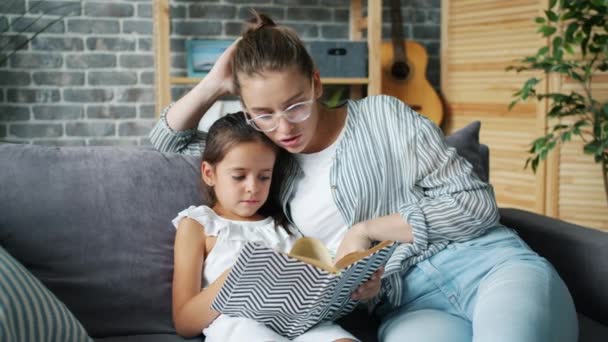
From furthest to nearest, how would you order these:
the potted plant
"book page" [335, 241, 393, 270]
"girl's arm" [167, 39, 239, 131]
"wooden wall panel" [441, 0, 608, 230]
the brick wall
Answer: the brick wall
"wooden wall panel" [441, 0, 608, 230]
the potted plant
"girl's arm" [167, 39, 239, 131]
"book page" [335, 241, 393, 270]

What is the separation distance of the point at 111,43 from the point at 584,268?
9.78ft

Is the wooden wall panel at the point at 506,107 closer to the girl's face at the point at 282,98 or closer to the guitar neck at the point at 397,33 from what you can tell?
the guitar neck at the point at 397,33

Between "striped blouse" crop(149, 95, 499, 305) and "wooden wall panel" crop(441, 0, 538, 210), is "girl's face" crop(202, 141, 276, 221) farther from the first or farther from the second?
"wooden wall panel" crop(441, 0, 538, 210)

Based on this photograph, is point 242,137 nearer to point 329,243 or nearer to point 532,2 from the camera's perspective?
point 329,243

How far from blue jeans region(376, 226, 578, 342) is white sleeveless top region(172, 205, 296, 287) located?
0.96 ft

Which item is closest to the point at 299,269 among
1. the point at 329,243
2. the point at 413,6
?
the point at 329,243

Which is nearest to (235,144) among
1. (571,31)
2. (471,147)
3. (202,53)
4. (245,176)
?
(245,176)

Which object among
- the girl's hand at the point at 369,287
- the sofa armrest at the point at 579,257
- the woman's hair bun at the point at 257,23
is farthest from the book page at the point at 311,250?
the sofa armrest at the point at 579,257

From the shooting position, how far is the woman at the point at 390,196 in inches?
55.9

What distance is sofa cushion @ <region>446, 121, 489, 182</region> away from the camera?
1843mm

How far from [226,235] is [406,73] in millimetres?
2863

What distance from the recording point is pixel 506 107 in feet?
12.7

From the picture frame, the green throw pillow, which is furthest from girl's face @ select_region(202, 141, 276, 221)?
the picture frame

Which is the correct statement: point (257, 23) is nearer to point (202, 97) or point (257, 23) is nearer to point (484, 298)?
point (202, 97)
